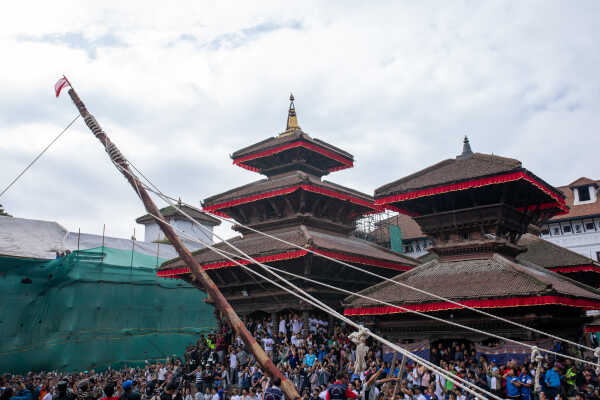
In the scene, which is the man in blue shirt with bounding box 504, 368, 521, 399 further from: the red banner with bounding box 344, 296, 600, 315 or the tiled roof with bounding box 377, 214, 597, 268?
the tiled roof with bounding box 377, 214, 597, 268

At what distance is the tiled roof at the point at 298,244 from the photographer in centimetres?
1983

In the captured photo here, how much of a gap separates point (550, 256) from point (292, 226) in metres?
12.2

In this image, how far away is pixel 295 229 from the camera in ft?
75.2

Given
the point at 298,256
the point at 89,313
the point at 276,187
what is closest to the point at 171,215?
the point at 89,313

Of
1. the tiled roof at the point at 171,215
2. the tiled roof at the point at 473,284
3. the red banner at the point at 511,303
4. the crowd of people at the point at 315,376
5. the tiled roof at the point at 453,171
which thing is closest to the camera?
the crowd of people at the point at 315,376

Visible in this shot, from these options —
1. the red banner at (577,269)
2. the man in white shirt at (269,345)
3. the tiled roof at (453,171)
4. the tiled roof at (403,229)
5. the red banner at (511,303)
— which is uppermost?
the tiled roof at (403,229)

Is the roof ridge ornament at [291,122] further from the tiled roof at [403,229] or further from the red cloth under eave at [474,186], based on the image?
the tiled roof at [403,229]

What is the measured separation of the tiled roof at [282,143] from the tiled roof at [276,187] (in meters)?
1.69

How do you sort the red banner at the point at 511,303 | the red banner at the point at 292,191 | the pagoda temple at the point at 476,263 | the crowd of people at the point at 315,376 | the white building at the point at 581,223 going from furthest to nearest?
the white building at the point at 581,223, the red banner at the point at 292,191, the pagoda temple at the point at 476,263, the red banner at the point at 511,303, the crowd of people at the point at 315,376

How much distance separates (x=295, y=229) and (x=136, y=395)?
604 inches

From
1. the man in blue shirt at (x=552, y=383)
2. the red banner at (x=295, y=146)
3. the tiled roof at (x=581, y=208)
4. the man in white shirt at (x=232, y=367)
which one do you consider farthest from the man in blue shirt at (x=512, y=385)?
the tiled roof at (x=581, y=208)

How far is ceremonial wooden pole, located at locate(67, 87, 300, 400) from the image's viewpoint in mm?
8000

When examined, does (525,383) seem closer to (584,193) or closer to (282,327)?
(282,327)

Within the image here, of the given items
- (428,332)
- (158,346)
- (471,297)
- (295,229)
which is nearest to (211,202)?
(295,229)
